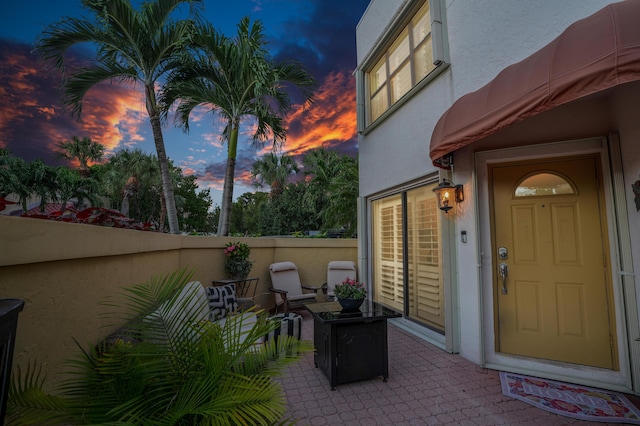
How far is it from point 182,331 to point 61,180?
1448cm

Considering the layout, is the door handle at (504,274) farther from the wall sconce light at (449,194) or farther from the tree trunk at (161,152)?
the tree trunk at (161,152)

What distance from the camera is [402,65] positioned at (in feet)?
16.3

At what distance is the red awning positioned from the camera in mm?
1699

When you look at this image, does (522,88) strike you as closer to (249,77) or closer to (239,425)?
(239,425)

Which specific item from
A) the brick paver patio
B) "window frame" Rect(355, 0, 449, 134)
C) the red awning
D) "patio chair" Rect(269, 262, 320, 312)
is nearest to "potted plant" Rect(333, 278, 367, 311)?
the brick paver patio

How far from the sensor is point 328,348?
282 cm

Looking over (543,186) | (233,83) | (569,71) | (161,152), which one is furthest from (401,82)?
(161,152)

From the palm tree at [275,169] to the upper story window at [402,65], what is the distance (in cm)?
1381

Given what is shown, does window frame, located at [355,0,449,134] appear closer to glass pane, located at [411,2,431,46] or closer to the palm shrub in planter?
glass pane, located at [411,2,431,46]

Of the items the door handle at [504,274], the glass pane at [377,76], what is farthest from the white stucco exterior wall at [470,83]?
the glass pane at [377,76]

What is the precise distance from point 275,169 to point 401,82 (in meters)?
15.2

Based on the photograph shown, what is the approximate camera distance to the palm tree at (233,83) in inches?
214

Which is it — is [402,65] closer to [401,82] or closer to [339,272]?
[401,82]

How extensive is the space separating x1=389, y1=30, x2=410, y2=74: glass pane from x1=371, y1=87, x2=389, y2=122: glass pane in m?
0.43
